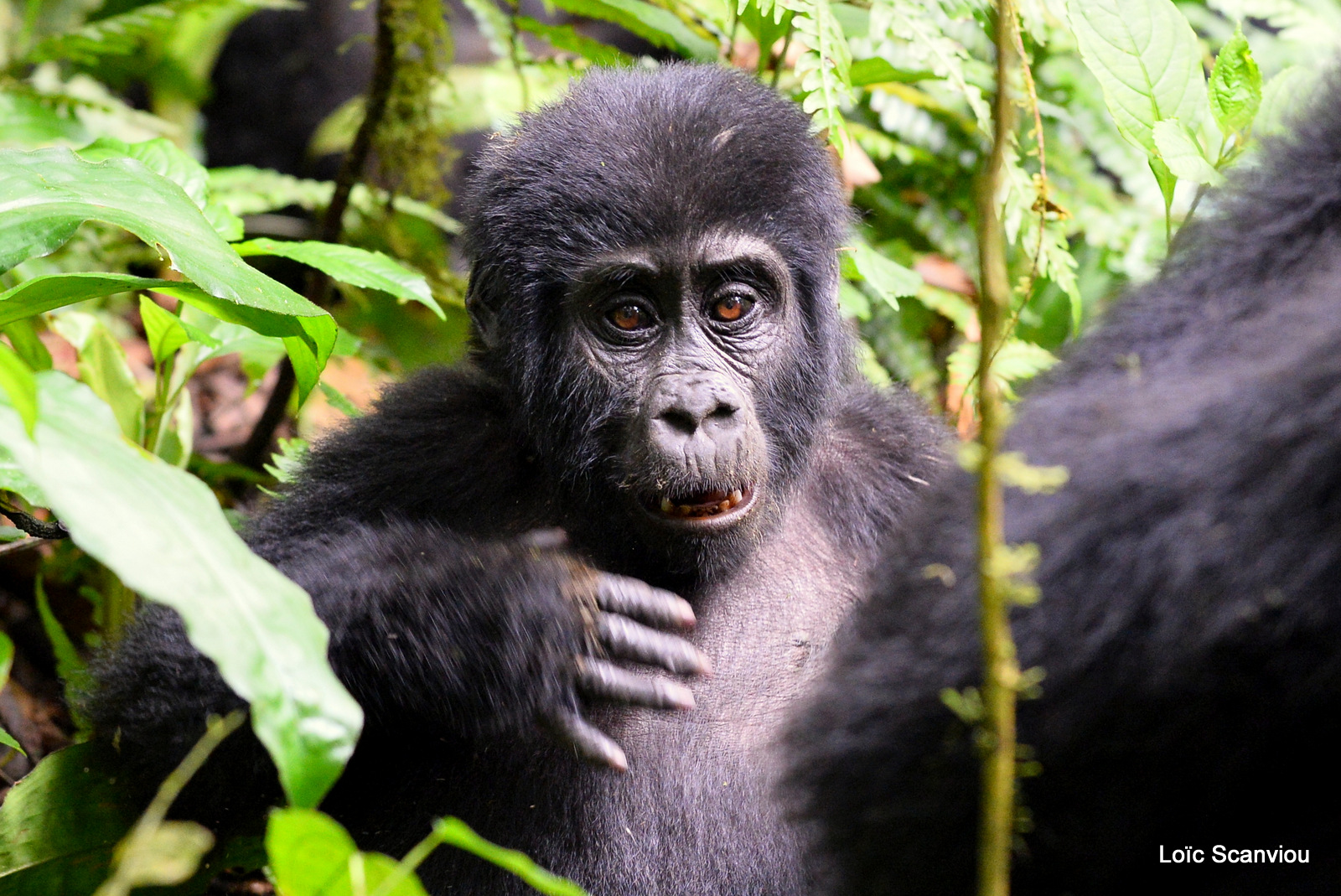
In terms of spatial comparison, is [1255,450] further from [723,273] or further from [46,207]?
[46,207]

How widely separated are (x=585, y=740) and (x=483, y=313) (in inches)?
49.7

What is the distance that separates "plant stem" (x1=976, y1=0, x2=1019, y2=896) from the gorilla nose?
1232mm

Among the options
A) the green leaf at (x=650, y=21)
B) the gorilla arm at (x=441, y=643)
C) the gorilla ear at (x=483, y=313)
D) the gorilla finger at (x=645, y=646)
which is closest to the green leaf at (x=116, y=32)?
the green leaf at (x=650, y=21)

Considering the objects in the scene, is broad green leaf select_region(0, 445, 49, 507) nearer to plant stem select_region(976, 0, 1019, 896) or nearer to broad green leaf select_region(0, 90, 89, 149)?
plant stem select_region(976, 0, 1019, 896)

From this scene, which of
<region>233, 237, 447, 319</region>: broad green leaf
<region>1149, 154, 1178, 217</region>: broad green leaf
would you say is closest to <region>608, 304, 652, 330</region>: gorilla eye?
<region>233, 237, 447, 319</region>: broad green leaf

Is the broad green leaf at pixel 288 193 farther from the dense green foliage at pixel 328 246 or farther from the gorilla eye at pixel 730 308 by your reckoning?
the gorilla eye at pixel 730 308

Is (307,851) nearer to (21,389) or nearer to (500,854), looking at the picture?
(500,854)

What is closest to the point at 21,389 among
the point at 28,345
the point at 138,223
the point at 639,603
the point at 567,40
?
the point at 138,223

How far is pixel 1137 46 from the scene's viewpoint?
2.45 meters

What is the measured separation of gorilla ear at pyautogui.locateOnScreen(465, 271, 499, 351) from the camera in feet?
9.61

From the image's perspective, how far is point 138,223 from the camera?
1.99m

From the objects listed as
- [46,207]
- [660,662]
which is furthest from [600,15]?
[660,662]

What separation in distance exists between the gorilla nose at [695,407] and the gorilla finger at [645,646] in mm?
492

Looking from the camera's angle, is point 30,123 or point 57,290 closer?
point 57,290
